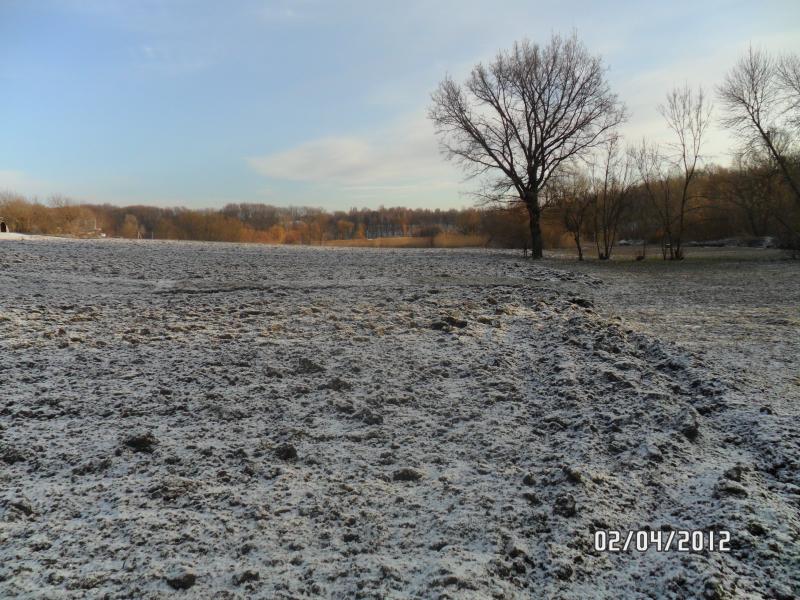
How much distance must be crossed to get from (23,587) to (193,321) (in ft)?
15.6

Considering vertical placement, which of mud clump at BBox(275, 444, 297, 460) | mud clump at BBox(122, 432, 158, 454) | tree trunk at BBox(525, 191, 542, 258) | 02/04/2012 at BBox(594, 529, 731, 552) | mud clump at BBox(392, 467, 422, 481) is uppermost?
tree trunk at BBox(525, 191, 542, 258)

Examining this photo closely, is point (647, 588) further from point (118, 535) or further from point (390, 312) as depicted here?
point (390, 312)

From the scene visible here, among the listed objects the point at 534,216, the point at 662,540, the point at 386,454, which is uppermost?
the point at 534,216

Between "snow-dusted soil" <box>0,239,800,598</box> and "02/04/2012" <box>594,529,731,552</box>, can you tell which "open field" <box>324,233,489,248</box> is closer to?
"snow-dusted soil" <box>0,239,800,598</box>

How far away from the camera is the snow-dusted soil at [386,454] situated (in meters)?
2.32

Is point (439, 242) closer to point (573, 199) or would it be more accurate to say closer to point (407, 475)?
point (573, 199)

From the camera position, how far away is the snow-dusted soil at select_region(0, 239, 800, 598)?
2316 mm

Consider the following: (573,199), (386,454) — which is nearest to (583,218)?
(573,199)

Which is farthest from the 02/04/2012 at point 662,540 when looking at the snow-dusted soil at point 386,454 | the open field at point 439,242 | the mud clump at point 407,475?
the open field at point 439,242

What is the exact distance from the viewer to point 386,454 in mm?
3398

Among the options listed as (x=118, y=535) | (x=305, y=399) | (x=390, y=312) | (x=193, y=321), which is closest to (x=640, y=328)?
(x=390, y=312)

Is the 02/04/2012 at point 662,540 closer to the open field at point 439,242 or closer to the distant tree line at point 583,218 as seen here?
the distant tree line at point 583,218

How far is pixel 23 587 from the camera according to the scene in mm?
2166

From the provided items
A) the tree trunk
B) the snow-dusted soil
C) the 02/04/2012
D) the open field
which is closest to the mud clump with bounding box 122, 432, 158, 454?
the snow-dusted soil
